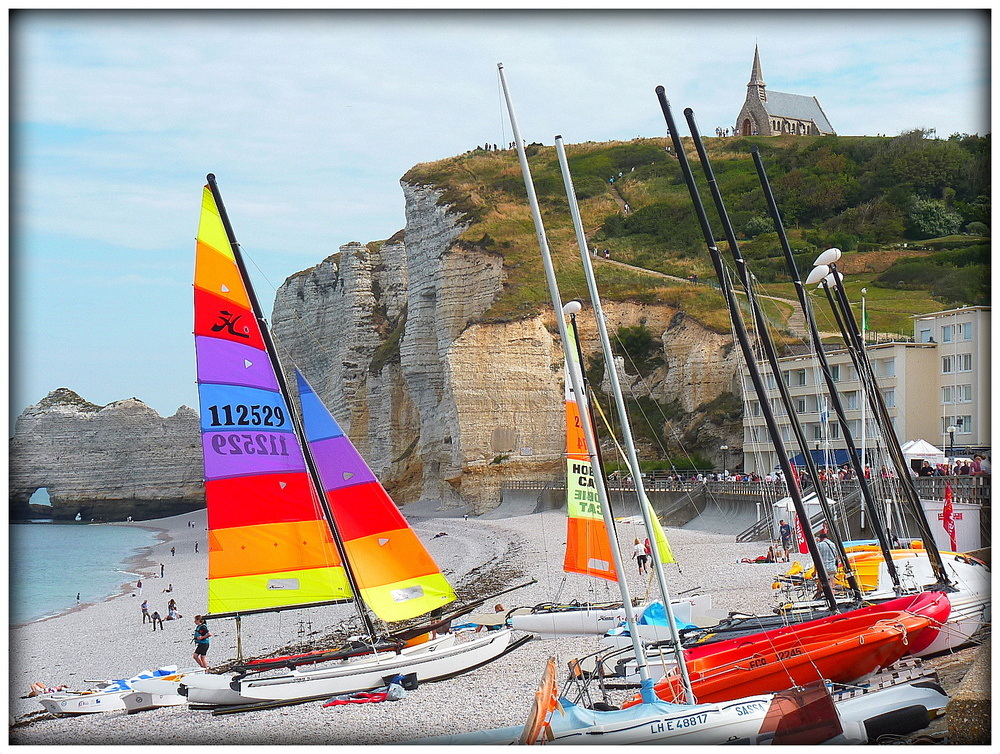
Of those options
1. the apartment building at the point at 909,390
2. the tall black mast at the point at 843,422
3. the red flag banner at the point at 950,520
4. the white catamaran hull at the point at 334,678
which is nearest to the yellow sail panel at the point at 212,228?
the white catamaran hull at the point at 334,678

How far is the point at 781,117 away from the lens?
80.5m

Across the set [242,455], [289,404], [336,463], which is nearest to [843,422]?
[336,463]

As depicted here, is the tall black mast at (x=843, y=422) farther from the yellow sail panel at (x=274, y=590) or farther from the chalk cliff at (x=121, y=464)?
the chalk cliff at (x=121, y=464)

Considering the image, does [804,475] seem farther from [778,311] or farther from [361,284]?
[361,284]

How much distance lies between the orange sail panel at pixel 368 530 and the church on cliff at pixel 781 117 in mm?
72173

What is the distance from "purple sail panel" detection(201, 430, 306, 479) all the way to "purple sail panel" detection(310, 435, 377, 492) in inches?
16.6

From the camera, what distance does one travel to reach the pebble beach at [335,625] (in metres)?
9.43

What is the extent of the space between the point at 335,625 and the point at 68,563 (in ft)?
118

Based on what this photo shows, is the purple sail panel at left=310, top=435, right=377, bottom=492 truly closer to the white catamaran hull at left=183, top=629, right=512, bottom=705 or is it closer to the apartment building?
the white catamaran hull at left=183, top=629, right=512, bottom=705

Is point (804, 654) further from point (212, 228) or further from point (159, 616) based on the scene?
point (159, 616)

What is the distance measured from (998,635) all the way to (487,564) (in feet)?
66.9

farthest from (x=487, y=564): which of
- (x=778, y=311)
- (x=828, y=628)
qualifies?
(x=778, y=311)

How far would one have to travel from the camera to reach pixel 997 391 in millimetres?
7758

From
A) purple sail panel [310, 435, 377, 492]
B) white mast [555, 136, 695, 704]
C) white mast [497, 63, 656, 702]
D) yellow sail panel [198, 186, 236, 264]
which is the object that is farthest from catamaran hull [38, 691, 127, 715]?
white mast [555, 136, 695, 704]
